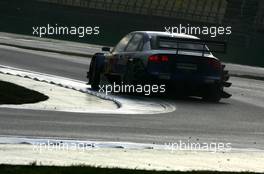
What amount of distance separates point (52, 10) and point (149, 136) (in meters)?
58.7

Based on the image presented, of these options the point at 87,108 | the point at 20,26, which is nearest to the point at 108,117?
the point at 87,108

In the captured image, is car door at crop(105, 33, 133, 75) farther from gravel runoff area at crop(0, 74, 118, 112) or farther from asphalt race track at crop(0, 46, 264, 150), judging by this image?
asphalt race track at crop(0, 46, 264, 150)

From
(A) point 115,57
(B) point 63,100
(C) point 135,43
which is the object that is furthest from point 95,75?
(B) point 63,100

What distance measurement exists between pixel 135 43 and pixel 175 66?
4.85 feet

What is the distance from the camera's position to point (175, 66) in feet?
67.1

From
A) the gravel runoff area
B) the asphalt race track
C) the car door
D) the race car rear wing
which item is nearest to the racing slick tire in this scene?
the car door

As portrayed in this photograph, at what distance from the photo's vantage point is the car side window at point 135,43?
835 inches

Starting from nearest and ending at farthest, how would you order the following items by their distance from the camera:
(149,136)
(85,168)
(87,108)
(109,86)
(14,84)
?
1. (85,168)
2. (149,136)
3. (87,108)
4. (14,84)
5. (109,86)

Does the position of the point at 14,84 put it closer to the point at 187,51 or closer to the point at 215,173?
the point at 187,51

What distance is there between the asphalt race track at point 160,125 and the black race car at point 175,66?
0.36m

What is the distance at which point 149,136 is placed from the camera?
1291cm

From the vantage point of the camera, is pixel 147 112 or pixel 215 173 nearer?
pixel 215 173

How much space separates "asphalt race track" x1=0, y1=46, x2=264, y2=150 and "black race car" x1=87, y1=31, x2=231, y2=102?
1.20 ft

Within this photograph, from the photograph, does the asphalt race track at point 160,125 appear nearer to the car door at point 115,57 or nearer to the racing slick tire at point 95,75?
the car door at point 115,57
